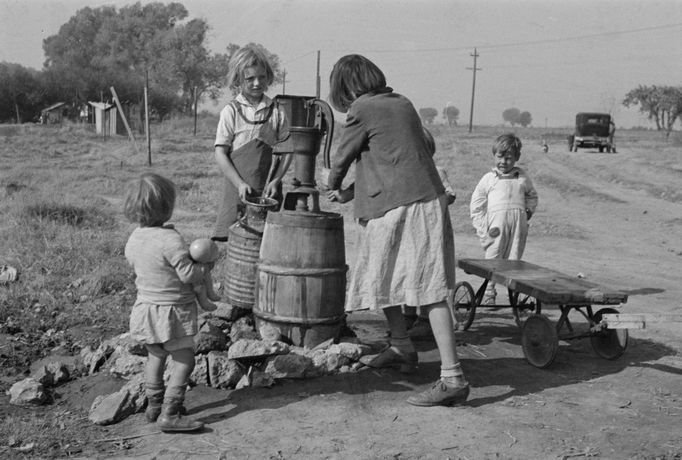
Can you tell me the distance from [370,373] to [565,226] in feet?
29.2

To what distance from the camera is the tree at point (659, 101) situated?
6975 cm

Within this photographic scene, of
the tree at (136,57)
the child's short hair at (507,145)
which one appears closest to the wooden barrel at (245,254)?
the child's short hair at (507,145)

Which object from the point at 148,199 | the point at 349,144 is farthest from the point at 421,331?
the point at 148,199

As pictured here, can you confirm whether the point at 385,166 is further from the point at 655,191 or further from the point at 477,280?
the point at 655,191

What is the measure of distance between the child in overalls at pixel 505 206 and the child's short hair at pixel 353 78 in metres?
2.16

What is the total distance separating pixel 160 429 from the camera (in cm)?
395

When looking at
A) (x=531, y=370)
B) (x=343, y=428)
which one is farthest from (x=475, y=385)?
(x=343, y=428)

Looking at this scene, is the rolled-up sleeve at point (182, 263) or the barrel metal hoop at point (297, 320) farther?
the barrel metal hoop at point (297, 320)

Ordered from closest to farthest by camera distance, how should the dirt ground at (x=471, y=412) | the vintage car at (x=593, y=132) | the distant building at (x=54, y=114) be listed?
the dirt ground at (x=471, y=412) → the vintage car at (x=593, y=132) → the distant building at (x=54, y=114)

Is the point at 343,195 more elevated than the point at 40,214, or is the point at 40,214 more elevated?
the point at 343,195

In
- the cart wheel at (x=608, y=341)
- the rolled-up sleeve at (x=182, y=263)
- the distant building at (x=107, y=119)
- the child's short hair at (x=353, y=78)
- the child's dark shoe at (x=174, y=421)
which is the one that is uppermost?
the distant building at (x=107, y=119)

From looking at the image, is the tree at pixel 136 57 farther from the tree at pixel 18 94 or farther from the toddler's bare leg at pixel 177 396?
the toddler's bare leg at pixel 177 396

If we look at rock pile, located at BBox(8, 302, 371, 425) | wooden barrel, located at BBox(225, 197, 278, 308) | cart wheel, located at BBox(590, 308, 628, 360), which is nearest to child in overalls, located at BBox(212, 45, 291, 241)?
wooden barrel, located at BBox(225, 197, 278, 308)

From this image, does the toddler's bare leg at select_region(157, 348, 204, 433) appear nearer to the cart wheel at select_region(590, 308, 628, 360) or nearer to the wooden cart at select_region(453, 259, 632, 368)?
the wooden cart at select_region(453, 259, 632, 368)
